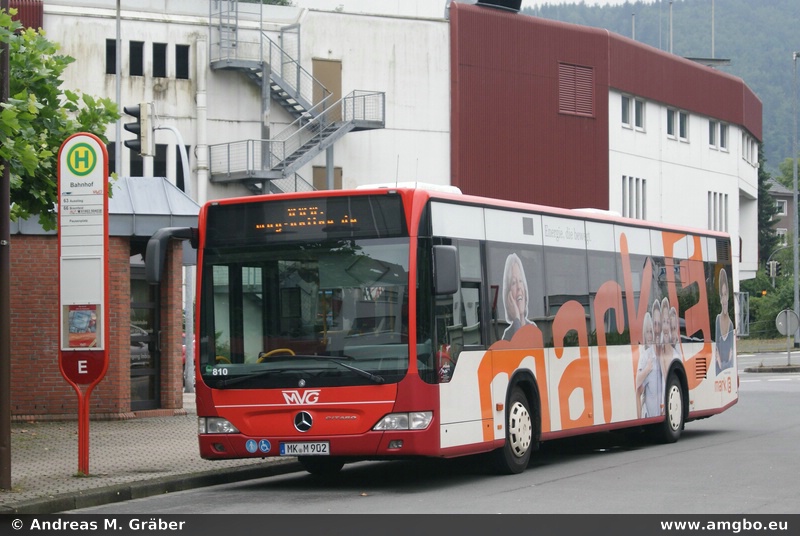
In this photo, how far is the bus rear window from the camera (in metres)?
12.7

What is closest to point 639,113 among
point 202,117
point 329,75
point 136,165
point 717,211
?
point 717,211

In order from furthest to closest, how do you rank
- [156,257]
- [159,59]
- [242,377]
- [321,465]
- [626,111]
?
[626,111] → [159,59] → [321,465] → [242,377] → [156,257]

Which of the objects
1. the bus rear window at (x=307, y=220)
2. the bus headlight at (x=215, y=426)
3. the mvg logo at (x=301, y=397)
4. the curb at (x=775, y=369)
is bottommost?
the curb at (x=775, y=369)

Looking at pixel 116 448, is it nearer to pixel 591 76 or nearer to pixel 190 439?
pixel 190 439

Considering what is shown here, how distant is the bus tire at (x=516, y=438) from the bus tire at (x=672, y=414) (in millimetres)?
4571

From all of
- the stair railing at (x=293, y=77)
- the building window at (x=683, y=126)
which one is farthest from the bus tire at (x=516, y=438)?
the building window at (x=683, y=126)

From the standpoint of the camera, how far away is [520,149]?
5456 cm

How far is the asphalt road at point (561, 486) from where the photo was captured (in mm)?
11039

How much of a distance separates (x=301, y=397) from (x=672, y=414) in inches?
305

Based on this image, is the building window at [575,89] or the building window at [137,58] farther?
the building window at [575,89]

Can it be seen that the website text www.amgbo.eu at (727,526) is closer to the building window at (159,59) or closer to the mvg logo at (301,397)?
the mvg logo at (301,397)

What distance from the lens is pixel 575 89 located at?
57.2m

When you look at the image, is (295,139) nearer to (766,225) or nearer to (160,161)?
(160,161)

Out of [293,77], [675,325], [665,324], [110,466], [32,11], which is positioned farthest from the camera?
[293,77]
